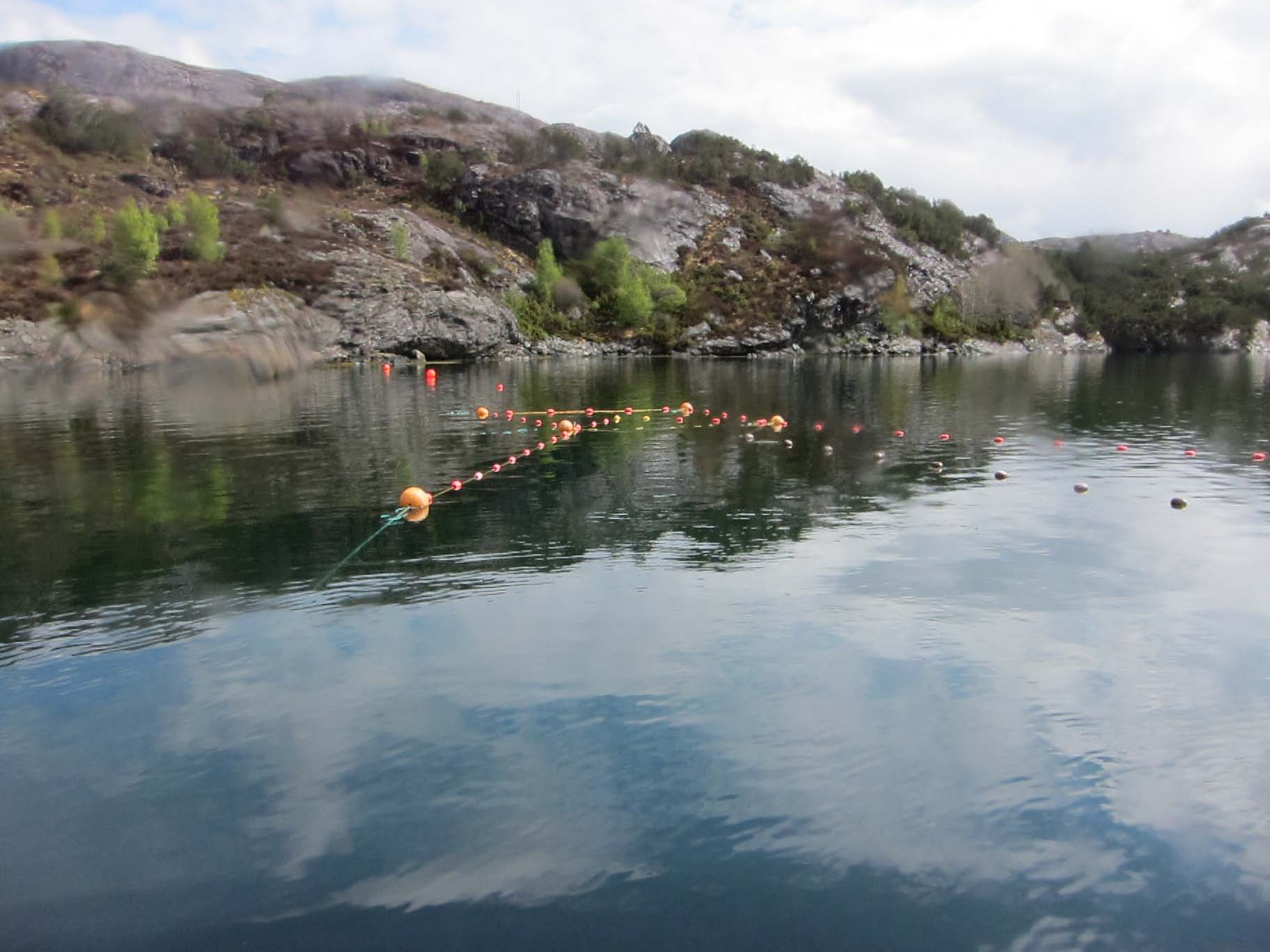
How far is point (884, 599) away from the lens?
53.3 ft

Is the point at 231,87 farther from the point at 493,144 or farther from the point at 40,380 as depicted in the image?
the point at 40,380

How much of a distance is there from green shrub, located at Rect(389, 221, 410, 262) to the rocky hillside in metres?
0.46

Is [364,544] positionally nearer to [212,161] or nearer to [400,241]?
[400,241]

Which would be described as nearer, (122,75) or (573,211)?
(573,211)

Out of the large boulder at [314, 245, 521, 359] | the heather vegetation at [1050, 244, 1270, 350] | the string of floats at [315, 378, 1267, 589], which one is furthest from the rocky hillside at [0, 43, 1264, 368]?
the string of floats at [315, 378, 1267, 589]

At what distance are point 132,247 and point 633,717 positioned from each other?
296ft

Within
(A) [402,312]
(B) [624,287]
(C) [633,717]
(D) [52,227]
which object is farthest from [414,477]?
(B) [624,287]

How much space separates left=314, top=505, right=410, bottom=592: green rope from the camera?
17.3 meters

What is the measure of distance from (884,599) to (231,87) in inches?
8009

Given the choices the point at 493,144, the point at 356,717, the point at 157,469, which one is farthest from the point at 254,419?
the point at 493,144

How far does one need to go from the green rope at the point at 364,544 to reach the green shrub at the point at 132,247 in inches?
2761

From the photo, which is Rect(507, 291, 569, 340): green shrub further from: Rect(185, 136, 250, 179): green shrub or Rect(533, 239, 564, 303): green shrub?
Rect(185, 136, 250, 179): green shrub

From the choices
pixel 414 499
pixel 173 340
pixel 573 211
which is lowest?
pixel 414 499

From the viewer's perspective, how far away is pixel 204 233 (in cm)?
9388
